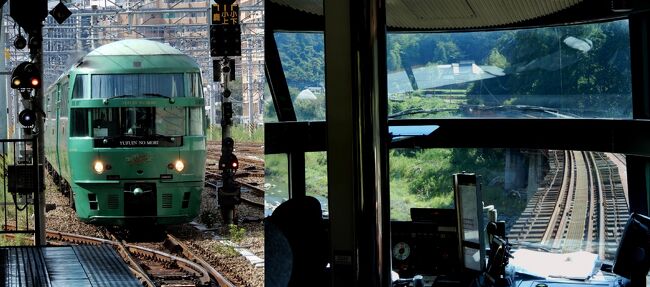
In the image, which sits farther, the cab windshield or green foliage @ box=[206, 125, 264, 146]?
the cab windshield

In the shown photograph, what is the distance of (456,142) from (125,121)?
2.57 meters

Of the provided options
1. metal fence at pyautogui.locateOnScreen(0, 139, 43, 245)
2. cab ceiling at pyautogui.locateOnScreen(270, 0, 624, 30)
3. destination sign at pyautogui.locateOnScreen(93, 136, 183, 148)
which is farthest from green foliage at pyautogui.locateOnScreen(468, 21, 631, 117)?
metal fence at pyautogui.locateOnScreen(0, 139, 43, 245)

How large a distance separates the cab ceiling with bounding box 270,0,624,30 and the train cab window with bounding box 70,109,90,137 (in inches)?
107

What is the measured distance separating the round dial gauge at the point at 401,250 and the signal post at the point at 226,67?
2320 millimetres

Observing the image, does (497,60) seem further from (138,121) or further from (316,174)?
(316,174)

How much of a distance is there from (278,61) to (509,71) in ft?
12.8

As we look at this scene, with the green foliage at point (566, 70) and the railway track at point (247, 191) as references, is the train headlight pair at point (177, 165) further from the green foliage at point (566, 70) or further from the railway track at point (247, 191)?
the green foliage at point (566, 70)

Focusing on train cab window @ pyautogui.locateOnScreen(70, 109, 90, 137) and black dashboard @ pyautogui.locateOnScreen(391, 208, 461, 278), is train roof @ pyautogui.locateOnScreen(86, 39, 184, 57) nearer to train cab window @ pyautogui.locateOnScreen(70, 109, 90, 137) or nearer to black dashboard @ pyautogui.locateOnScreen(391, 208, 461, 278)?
train cab window @ pyautogui.locateOnScreen(70, 109, 90, 137)

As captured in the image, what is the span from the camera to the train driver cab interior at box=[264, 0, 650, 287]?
3.06m

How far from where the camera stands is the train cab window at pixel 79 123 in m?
6.30

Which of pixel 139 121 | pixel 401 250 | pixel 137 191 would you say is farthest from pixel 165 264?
pixel 401 250

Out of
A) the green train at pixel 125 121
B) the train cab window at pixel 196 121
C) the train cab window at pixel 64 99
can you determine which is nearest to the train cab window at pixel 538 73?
the train cab window at pixel 196 121

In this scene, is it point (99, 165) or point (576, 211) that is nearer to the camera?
point (99, 165)

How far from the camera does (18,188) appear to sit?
6.11 m
